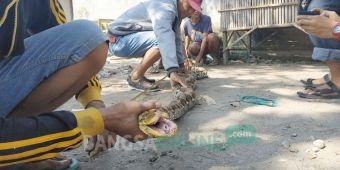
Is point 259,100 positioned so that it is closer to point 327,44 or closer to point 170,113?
point 327,44

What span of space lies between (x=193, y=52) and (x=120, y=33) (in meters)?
3.11

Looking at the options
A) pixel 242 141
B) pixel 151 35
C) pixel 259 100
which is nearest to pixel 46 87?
pixel 242 141

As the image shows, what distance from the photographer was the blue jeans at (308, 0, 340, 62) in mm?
3389

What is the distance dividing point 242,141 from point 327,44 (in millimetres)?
1485

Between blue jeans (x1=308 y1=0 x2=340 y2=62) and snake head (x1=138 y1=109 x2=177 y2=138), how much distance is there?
2.35 m

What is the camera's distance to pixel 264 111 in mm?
3277

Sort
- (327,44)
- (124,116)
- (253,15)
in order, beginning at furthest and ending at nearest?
(253,15) → (327,44) → (124,116)

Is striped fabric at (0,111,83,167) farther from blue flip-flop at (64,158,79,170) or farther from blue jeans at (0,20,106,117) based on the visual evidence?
blue flip-flop at (64,158,79,170)

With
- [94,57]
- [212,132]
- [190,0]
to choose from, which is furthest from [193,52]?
[94,57]

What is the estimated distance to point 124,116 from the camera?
4.78 ft

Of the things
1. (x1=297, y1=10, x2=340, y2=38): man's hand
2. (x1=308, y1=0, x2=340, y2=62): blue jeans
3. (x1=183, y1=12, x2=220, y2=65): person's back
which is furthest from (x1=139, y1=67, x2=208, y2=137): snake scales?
(x1=183, y1=12, x2=220, y2=65): person's back

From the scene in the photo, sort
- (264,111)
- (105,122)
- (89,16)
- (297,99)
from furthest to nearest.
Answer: (89,16) < (297,99) < (264,111) < (105,122)

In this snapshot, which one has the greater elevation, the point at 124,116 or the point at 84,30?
the point at 84,30

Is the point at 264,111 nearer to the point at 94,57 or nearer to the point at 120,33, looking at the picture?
the point at 94,57
